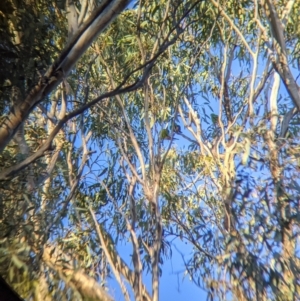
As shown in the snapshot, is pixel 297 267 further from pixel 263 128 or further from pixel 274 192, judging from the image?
pixel 263 128

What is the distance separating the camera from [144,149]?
12.5 feet

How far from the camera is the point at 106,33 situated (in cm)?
379

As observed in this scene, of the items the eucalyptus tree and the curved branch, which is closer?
the eucalyptus tree

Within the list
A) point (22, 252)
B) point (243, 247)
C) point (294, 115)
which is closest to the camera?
point (22, 252)

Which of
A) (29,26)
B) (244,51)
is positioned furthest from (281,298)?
(244,51)

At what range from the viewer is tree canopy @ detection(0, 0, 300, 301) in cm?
208

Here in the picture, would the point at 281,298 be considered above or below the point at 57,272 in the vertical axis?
below

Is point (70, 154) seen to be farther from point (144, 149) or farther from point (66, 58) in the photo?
point (66, 58)

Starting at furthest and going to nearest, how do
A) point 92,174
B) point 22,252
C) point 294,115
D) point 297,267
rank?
point 92,174 → point 294,115 → point 297,267 → point 22,252

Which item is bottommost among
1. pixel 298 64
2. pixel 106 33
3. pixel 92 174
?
pixel 92 174

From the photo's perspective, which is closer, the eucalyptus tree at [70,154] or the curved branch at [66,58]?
the eucalyptus tree at [70,154]

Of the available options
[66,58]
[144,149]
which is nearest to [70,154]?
[144,149]

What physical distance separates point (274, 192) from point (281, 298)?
0.52 m

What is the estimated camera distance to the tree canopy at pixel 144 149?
2078 mm
